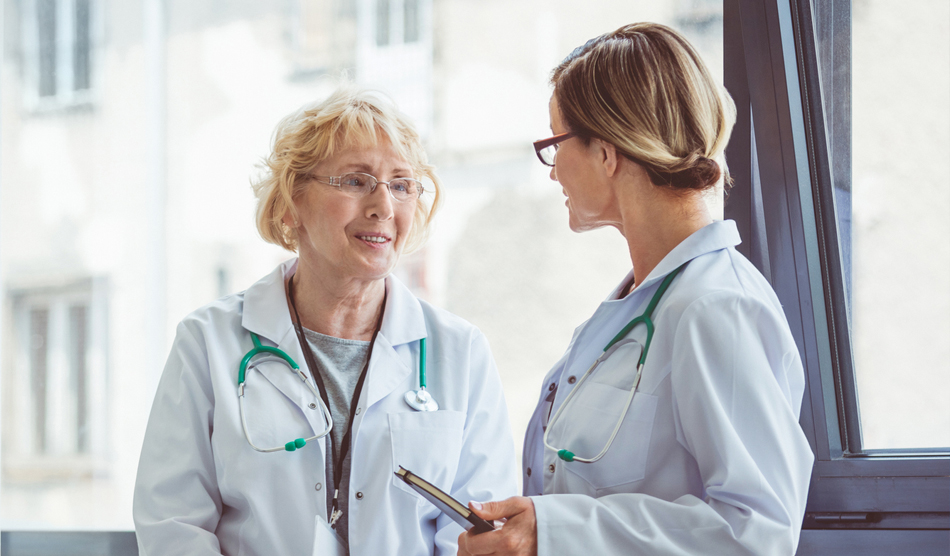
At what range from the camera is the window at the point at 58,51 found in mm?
2707

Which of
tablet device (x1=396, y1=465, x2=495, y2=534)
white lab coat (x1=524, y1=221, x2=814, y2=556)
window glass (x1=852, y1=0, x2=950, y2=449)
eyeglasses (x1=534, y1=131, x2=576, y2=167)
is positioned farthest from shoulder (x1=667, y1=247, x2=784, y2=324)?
window glass (x1=852, y1=0, x2=950, y2=449)

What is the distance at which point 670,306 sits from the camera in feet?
3.53

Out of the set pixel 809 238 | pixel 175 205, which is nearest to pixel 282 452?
pixel 809 238

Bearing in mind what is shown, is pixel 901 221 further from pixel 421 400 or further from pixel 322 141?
pixel 322 141

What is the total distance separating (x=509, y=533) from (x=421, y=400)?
19.4 inches

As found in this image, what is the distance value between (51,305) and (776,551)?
8.42ft

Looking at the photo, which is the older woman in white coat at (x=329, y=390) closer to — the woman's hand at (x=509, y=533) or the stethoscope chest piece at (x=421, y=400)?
the stethoscope chest piece at (x=421, y=400)

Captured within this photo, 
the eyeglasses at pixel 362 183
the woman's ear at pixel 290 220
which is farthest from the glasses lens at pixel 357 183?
the woman's ear at pixel 290 220

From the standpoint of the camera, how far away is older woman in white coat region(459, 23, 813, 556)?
0.96 meters

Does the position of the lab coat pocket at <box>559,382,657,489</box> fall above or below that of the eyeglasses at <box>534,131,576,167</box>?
below

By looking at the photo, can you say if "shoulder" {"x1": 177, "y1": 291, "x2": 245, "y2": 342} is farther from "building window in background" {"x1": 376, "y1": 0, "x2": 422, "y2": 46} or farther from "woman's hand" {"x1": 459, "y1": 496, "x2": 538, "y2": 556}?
"building window in background" {"x1": 376, "y1": 0, "x2": 422, "y2": 46}

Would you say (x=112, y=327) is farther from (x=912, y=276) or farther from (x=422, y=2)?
(x=912, y=276)

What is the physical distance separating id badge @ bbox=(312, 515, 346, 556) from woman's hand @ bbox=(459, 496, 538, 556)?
384 millimetres

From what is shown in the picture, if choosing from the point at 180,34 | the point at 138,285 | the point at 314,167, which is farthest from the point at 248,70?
the point at 314,167
